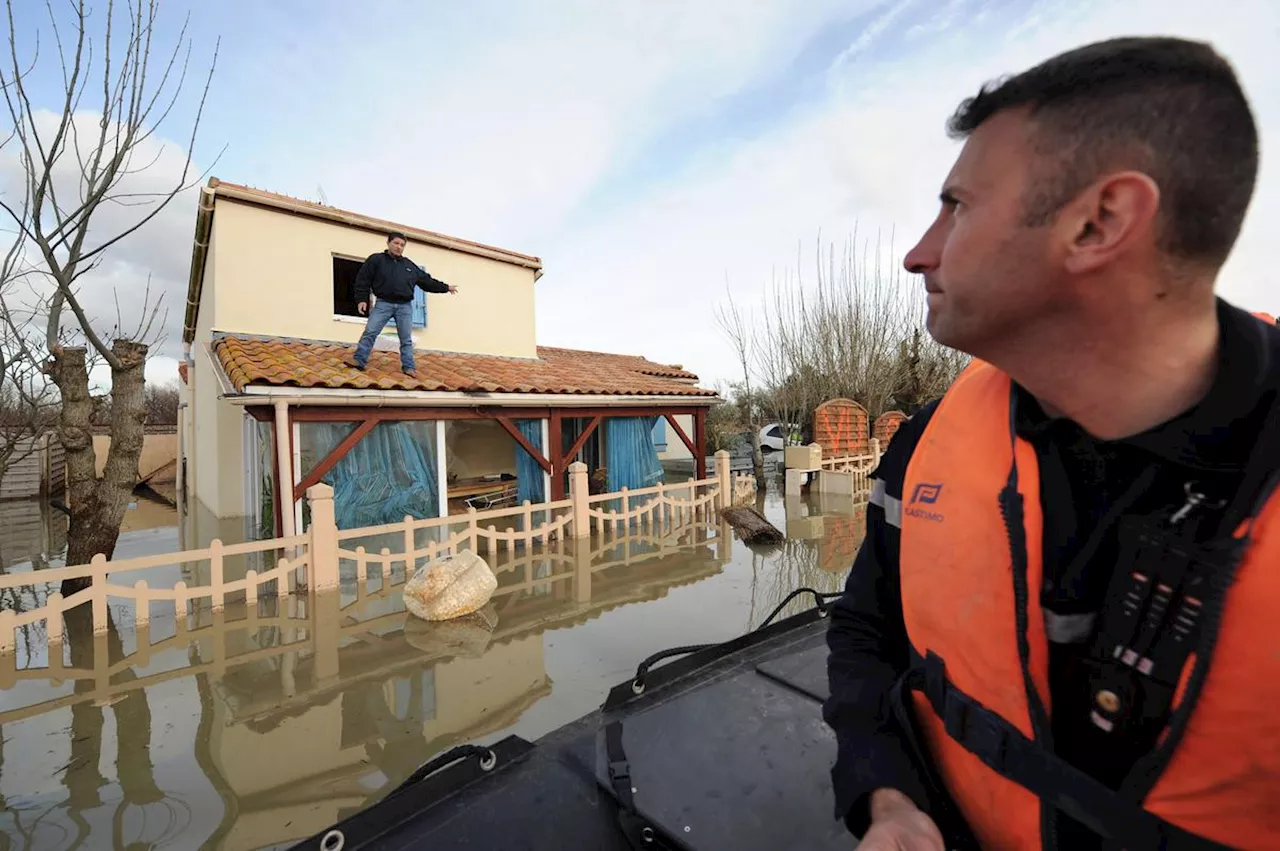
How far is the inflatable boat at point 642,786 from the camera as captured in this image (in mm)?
1395

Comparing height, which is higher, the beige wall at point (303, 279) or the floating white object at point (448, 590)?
the beige wall at point (303, 279)

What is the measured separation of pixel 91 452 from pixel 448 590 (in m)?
4.36

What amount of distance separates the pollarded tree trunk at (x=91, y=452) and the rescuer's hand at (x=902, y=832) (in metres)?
7.47

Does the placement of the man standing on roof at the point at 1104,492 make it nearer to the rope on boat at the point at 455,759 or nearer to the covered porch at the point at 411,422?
the rope on boat at the point at 455,759

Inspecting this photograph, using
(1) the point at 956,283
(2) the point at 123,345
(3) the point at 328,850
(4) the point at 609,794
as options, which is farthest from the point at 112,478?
(1) the point at 956,283

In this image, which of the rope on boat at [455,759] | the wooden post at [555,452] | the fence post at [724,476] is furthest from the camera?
the fence post at [724,476]

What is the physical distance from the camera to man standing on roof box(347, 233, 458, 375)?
25.5 feet

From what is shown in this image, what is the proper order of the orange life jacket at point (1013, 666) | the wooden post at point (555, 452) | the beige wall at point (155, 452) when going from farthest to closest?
the beige wall at point (155, 452)
the wooden post at point (555, 452)
the orange life jacket at point (1013, 666)

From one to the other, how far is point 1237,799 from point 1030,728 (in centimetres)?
20

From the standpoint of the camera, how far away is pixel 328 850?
4.39ft

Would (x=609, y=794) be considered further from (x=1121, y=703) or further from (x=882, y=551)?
(x=1121, y=703)

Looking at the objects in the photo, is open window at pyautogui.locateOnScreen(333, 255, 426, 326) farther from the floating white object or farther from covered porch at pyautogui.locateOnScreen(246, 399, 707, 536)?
the floating white object

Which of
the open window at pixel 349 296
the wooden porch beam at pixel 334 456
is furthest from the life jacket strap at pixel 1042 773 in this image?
the open window at pixel 349 296

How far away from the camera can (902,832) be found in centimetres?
91
